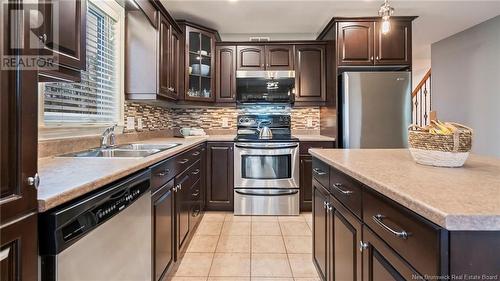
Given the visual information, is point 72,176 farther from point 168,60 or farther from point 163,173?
point 168,60

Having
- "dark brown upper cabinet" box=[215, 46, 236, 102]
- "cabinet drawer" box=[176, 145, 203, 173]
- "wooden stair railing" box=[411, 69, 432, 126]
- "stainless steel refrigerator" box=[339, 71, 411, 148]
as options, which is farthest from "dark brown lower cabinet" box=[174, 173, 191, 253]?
"wooden stair railing" box=[411, 69, 432, 126]

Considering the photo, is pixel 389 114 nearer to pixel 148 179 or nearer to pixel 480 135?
pixel 480 135

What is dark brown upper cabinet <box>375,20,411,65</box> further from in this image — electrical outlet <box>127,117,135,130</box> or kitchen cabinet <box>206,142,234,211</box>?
electrical outlet <box>127,117,135,130</box>

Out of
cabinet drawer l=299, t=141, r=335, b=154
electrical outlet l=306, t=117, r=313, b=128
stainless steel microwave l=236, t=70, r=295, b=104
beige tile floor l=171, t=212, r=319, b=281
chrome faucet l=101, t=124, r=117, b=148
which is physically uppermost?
stainless steel microwave l=236, t=70, r=295, b=104

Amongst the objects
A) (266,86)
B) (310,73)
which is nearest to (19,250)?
(266,86)

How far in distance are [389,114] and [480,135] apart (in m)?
1.62

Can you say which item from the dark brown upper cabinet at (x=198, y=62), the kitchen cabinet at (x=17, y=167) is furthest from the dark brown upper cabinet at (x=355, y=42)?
the kitchen cabinet at (x=17, y=167)

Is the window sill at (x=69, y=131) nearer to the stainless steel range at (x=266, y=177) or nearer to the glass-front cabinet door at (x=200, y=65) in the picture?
the glass-front cabinet door at (x=200, y=65)

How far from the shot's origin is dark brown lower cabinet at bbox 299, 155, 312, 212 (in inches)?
139

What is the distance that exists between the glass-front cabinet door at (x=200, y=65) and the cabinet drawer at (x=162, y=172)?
1687mm

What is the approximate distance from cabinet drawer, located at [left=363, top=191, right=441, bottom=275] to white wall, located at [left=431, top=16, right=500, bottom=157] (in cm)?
363

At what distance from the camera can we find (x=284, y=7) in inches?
126

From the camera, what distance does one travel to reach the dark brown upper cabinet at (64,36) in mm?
1040

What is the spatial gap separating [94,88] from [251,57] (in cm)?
217
